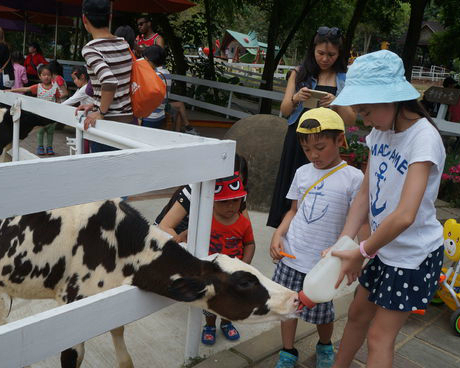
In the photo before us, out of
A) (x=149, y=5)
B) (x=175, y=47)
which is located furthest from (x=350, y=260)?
(x=175, y=47)

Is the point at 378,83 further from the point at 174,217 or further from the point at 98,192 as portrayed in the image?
the point at 174,217

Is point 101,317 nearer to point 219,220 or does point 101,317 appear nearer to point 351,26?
point 219,220

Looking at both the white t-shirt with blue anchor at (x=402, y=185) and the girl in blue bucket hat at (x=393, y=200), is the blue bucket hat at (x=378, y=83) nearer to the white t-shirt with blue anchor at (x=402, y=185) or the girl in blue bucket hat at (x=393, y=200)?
the girl in blue bucket hat at (x=393, y=200)

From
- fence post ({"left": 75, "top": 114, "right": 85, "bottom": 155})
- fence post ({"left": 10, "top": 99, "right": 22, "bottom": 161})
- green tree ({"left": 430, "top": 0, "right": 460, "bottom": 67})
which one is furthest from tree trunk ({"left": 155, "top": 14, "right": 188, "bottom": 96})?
fence post ({"left": 75, "top": 114, "right": 85, "bottom": 155})

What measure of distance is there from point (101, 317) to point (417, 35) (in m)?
12.1

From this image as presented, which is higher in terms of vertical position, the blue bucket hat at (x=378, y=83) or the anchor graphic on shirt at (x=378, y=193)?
the blue bucket hat at (x=378, y=83)

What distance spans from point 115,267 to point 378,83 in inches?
53.2

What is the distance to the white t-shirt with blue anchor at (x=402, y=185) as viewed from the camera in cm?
202

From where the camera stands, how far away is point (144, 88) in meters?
3.72

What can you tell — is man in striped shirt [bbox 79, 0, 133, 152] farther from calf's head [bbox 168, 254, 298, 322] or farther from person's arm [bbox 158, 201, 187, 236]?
calf's head [bbox 168, 254, 298, 322]

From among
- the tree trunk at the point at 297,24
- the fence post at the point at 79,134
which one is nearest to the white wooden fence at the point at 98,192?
the fence post at the point at 79,134

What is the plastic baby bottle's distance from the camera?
6.50ft

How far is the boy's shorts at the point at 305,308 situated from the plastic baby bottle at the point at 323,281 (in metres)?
0.58

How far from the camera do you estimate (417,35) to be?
39.0ft
